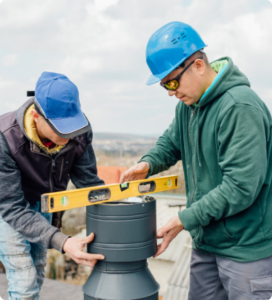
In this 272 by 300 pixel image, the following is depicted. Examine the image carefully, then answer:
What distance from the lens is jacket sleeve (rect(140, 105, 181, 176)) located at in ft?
7.20

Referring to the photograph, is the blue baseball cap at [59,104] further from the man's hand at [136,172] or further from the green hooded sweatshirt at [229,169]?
the green hooded sweatshirt at [229,169]

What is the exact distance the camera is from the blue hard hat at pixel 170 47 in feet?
5.75

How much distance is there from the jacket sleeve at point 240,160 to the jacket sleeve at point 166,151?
1.70 feet

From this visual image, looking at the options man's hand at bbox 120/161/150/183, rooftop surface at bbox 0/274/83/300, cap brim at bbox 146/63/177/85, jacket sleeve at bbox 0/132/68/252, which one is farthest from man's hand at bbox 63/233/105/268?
rooftop surface at bbox 0/274/83/300

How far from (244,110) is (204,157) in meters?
0.34

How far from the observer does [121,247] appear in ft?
5.88

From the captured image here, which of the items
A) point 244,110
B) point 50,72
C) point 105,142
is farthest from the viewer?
point 105,142

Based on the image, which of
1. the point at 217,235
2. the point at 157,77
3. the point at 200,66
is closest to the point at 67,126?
the point at 157,77

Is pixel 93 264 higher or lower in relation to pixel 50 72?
lower

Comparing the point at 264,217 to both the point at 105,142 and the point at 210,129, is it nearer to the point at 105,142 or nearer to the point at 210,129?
the point at 210,129

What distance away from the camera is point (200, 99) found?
1.83 m

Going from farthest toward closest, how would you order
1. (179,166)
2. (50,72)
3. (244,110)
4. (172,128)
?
(179,166) < (172,128) < (50,72) < (244,110)

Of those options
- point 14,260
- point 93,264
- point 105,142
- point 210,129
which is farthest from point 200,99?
point 105,142

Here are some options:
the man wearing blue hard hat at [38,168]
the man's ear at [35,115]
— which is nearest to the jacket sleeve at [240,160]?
the man wearing blue hard hat at [38,168]
